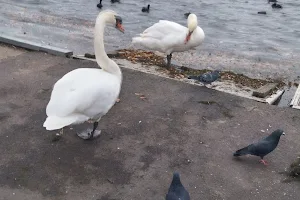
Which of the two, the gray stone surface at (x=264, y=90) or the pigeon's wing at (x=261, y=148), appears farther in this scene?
the gray stone surface at (x=264, y=90)

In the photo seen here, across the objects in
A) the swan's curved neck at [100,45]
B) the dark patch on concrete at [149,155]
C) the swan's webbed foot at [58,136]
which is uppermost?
the swan's curved neck at [100,45]

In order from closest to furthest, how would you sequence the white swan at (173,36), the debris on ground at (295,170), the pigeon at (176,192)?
the pigeon at (176,192)
the debris on ground at (295,170)
the white swan at (173,36)

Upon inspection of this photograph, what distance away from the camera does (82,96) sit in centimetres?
541

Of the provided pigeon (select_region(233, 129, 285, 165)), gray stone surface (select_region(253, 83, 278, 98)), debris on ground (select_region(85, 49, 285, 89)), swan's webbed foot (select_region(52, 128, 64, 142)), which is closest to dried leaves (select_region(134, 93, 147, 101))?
debris on ground (select_region(85, 49, 285, 89))

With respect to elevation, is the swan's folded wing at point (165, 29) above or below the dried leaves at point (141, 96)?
above

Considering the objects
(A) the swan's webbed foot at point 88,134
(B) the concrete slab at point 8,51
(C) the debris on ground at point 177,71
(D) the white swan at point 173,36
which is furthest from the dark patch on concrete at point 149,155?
(B) the concrete slab at point 8,51

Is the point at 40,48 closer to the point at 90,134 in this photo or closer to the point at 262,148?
the point at 90,134

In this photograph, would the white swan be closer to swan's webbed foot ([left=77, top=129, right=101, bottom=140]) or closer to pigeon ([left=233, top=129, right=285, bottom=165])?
swan's webbed foot ([left=77, top=129, right=101, bottom=140])

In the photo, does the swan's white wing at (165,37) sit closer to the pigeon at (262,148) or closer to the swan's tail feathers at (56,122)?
the pigeon at (262,148)

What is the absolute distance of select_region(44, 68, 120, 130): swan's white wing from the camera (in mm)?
5305

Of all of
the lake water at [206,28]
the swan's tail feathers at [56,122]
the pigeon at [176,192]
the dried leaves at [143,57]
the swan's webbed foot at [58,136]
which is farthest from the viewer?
the lake water at [206,28]

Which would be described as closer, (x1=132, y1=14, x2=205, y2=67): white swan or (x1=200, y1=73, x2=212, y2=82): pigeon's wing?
(x1=200, y1=73, x2=212, y2=82): pigeon's wing

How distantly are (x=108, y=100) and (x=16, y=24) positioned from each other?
9614 millimetres

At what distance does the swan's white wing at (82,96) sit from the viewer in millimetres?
5305
